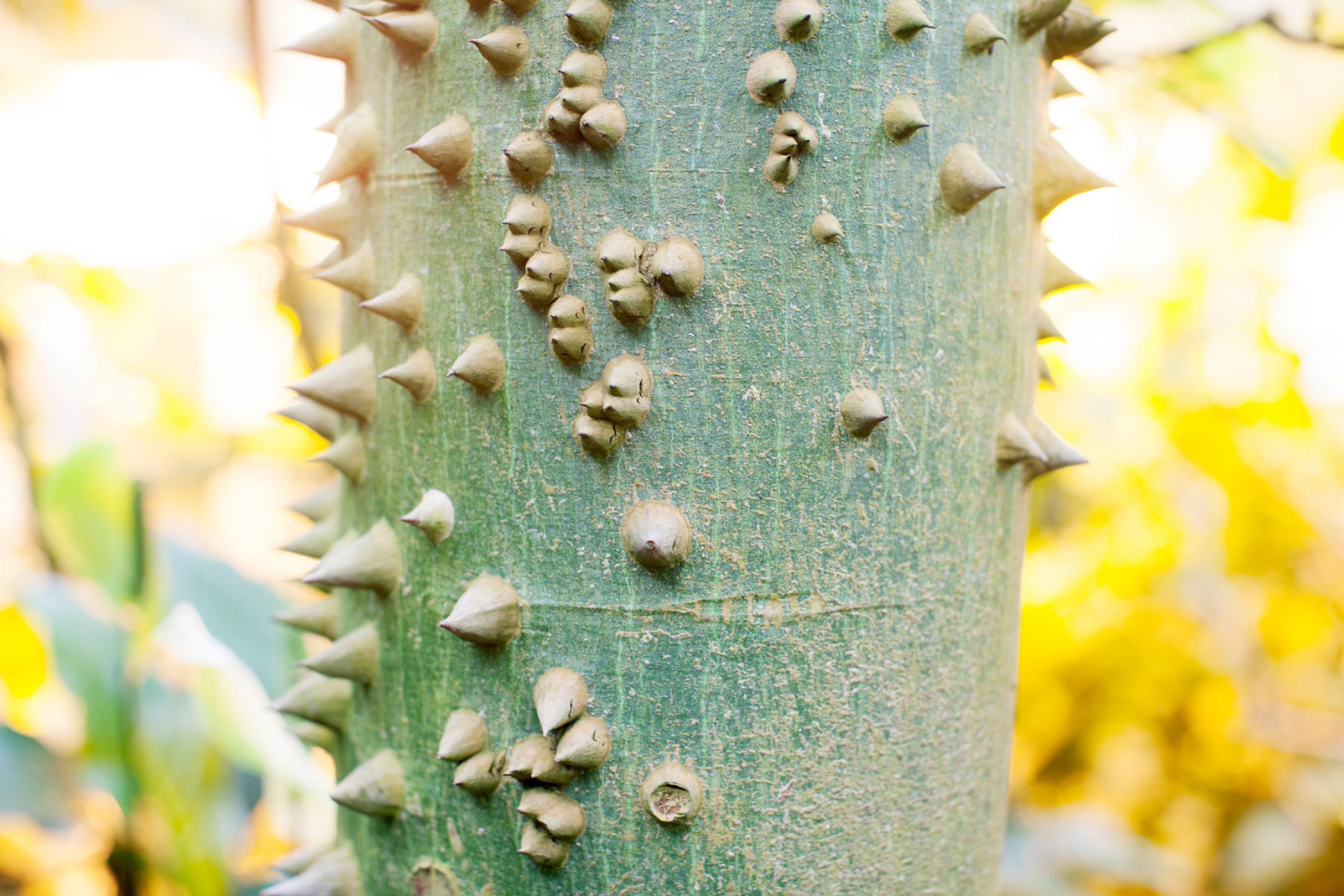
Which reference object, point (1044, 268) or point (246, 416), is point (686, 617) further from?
point (246, 416)

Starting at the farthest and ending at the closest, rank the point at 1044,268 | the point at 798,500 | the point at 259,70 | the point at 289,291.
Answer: the point at 289,291 < the point at 259,70 < the point at 1044,268 < the point at 798,500

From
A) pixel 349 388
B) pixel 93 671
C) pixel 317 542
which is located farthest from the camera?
pixel 93 671

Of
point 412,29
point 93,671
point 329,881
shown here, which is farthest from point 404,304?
point 93,671

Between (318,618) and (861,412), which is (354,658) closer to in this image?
(318,618)

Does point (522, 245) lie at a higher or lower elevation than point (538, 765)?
higher

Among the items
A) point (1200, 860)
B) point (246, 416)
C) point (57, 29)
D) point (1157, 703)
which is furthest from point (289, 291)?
point (1200, 860)

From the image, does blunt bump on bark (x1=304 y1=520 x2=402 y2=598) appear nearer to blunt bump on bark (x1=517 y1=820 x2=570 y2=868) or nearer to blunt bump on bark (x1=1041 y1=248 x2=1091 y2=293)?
blunt bump on bark (x1=517 y1=820 x2=570 y2=868)

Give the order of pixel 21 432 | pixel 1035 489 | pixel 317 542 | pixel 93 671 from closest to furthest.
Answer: pixel 317 542
pixel 93 671
pixel 21 432
pixel 1035 489

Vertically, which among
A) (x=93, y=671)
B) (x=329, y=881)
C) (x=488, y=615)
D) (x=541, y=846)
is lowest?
(x=93, y=671)
